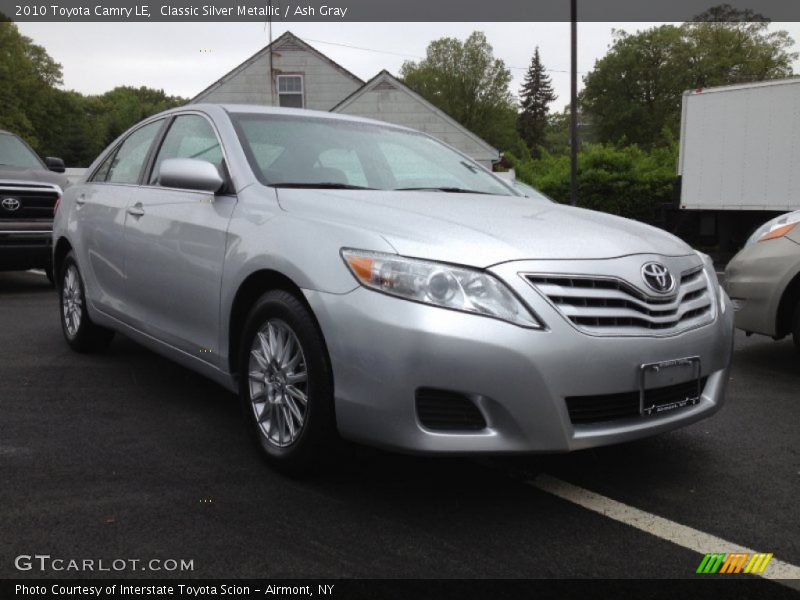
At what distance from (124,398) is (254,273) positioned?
165cm

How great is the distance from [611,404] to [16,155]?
9425 millimetres

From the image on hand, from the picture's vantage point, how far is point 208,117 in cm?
428

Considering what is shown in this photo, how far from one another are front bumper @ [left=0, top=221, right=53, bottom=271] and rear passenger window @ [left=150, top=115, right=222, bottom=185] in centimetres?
515

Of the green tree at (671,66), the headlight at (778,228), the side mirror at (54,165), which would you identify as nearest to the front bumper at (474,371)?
the headlight at (778,228)

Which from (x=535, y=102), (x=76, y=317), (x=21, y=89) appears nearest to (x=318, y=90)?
(x=76, y=317)

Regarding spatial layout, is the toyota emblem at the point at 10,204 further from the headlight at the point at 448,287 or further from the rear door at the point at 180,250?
the headlight at the point at 448,287

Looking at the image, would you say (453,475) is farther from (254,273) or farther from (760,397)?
(760,397)

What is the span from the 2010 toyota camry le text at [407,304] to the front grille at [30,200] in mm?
5692

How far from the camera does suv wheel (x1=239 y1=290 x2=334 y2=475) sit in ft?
9.94

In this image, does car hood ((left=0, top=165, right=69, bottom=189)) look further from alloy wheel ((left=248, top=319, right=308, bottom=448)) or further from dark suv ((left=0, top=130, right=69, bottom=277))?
alloy wheel ((left=248, top=319, right=308, bottom=448))

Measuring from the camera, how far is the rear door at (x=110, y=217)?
4766 mm

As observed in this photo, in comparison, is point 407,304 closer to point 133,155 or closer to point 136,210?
point 136,210

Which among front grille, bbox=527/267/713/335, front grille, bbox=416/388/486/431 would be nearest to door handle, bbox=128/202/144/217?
front grille, bbox=416/388/486/431

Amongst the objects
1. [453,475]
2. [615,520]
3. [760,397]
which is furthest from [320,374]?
[760,397]
